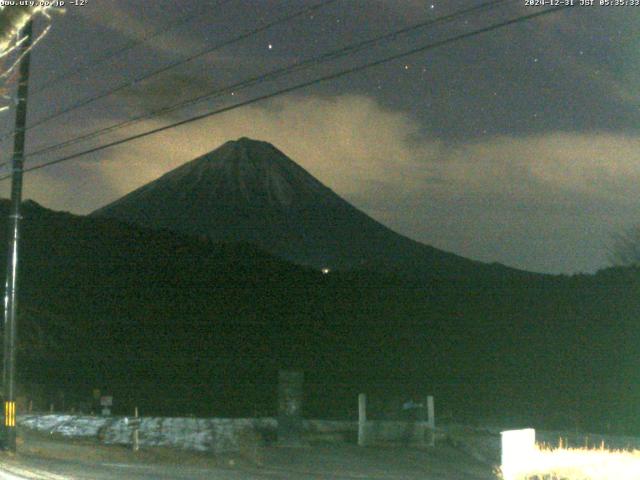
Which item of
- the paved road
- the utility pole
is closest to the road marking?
the paved road

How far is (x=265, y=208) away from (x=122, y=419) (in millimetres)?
123349

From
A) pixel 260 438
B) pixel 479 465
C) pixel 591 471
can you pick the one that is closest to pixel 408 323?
pixel 260 438

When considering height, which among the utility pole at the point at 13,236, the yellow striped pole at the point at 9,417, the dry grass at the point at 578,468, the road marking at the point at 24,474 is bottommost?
the road marking at the point at 24,474

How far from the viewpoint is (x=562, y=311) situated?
42.2 m

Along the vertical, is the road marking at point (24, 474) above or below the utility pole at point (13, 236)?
below

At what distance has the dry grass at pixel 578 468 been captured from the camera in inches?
486

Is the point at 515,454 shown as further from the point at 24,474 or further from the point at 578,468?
the point at 24,474

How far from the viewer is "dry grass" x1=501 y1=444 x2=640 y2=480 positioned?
12.3 meters

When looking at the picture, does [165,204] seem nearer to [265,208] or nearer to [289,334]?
[265,208]

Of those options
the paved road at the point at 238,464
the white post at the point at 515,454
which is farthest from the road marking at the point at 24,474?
the white post at the point at 515,454

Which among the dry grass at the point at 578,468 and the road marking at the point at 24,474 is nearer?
the dry grass at the point at 578,468

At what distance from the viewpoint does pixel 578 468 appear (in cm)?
1309

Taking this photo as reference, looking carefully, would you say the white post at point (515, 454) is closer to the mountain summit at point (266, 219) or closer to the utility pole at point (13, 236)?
the utility pole at point (13, 236)

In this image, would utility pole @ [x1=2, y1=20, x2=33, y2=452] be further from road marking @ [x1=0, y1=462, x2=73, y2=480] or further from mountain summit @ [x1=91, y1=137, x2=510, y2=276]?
mountain summit @ [x1=91, y1=137, x2=510, y2=276]
